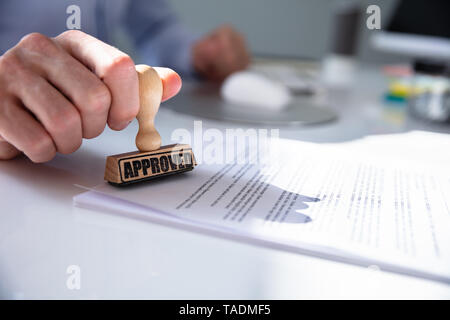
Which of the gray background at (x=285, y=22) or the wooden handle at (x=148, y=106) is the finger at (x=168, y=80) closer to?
the wooden handle at (x=148, y=106)

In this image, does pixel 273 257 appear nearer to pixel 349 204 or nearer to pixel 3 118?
pixel 349 204

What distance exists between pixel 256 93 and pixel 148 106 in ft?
1.27

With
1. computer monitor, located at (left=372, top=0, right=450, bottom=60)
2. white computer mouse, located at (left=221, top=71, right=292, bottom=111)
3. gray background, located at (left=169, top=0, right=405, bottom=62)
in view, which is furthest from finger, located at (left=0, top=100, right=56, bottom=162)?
gray background, located at (left=169, top=0, right=405, bottom=62)

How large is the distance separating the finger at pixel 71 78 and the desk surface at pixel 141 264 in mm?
65

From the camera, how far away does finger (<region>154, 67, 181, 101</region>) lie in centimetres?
33

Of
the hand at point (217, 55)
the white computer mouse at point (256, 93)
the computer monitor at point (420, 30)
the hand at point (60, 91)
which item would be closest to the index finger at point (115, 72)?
the hand at point (60, 91)

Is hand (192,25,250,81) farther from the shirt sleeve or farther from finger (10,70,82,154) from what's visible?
finger (10,70,82,154)

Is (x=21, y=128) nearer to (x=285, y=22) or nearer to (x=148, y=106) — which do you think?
(x=148, y=106)

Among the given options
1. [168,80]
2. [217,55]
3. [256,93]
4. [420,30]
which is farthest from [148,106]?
[420,30]

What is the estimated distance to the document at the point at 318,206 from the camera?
26 centimetres

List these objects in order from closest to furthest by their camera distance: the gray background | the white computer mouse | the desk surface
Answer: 1. the desk surface
2. the white computer mouse
3. the gray background

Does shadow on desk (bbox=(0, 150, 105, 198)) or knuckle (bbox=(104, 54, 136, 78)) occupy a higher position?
knuckle (bbox=(104, 54, 136, 78))

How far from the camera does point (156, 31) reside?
1179mm

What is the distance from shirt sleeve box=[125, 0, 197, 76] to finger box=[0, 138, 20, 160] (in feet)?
2.37
